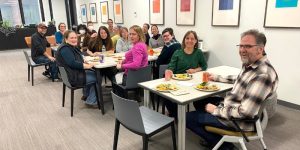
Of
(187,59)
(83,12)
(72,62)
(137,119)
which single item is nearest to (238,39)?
(187,59)

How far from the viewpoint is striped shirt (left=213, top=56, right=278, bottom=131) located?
5.02ft

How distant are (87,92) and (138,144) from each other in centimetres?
150

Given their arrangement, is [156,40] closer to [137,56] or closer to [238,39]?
[238,39]

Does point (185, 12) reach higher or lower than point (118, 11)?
lower

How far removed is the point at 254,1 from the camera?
3402 millimetres

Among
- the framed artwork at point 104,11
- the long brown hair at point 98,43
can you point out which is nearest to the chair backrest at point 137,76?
the long brown hair at point 98,43

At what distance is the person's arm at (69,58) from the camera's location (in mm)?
2988

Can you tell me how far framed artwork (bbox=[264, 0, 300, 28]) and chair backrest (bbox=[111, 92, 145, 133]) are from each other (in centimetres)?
257

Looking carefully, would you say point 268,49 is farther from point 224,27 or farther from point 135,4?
point 135,4

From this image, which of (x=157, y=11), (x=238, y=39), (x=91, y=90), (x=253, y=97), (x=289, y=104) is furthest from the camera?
(x=157, y=11)

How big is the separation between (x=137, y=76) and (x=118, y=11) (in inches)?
187

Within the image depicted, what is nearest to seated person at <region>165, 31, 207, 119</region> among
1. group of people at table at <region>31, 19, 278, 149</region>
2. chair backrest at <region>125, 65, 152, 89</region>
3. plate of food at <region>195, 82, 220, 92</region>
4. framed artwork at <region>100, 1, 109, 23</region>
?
group of people at table at <region>31, 19, 278, 149</region>

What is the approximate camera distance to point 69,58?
2994 mm

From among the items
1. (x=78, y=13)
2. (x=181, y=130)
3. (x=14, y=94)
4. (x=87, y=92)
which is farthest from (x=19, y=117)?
(x=78, y=13)
